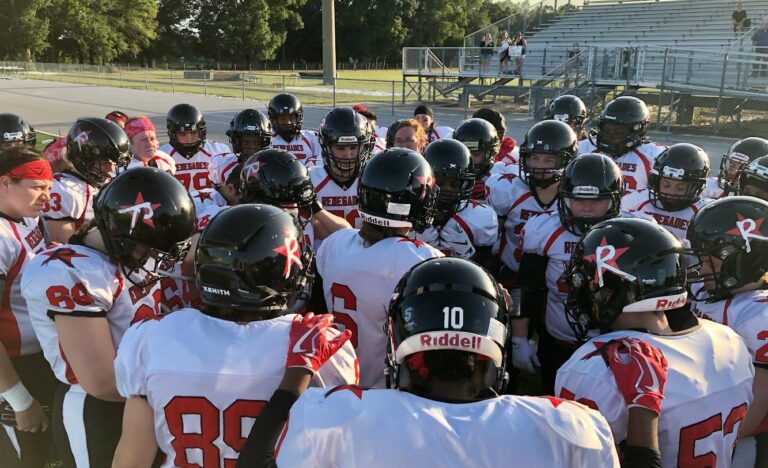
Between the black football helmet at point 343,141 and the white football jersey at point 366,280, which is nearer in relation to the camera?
the white football jersey at point 366,280

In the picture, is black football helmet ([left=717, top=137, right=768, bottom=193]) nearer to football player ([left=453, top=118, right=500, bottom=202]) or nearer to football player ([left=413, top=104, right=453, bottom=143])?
football player ([left=453, top=118, right=500, bottom=202])

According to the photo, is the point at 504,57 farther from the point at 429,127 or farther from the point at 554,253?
the point at 554,253


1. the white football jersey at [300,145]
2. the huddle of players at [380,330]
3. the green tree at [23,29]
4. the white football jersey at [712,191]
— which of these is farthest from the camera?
the green tree at [23,29]

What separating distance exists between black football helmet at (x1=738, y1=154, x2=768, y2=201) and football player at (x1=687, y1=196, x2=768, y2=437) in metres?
1.85

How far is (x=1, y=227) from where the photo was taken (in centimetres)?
336

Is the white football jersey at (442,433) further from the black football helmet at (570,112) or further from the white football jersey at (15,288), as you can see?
the black football helmet at (570,112)

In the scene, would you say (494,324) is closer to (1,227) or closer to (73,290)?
(73,290)

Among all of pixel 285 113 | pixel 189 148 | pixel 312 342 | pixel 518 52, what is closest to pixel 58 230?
pixel 189 148

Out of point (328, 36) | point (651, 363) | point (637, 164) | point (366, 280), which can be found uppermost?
point (328, 36)

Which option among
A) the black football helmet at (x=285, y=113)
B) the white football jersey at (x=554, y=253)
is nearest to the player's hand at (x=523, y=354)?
the white football jersey at (x=554, y=253)

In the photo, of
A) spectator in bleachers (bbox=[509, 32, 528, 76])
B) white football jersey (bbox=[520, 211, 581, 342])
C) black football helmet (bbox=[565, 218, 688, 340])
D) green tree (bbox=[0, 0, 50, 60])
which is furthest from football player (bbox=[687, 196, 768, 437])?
green tree (bbox=[0, 0, 50, 60])

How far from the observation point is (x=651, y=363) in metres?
2.04

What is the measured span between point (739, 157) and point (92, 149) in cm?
617

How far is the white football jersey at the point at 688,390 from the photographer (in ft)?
7.03
